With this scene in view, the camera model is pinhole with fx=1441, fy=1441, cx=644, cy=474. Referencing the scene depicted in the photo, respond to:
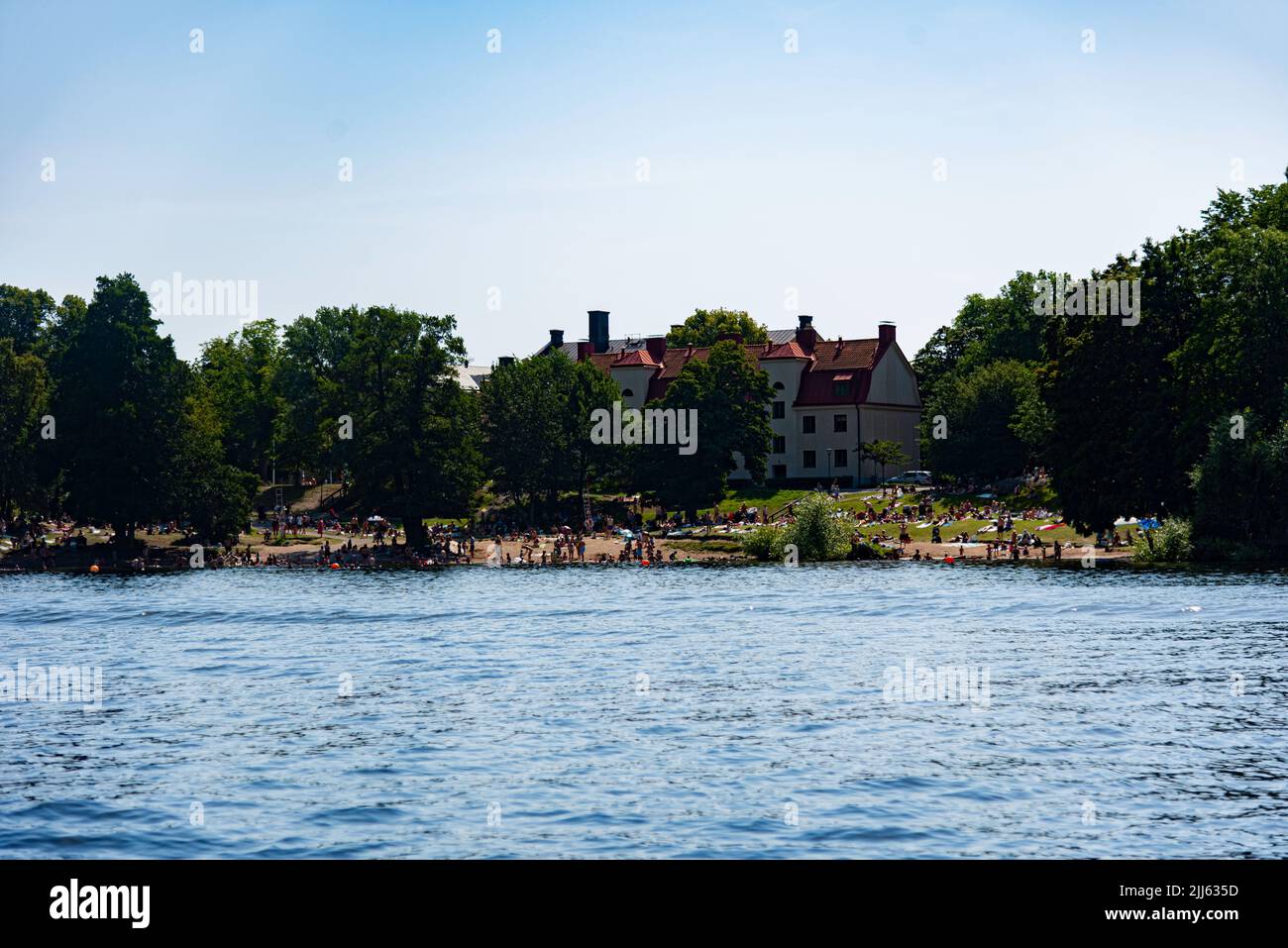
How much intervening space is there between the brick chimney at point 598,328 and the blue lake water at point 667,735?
342 feet

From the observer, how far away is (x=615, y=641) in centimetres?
4766

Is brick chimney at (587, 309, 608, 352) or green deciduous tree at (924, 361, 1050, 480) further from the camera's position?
brick chimney at (587, 309, 608, 352)

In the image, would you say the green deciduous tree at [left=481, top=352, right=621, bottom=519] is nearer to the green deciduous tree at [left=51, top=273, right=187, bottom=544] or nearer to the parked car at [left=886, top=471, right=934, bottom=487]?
the parked car at [left=886, top=471, right=934, bottom=487]

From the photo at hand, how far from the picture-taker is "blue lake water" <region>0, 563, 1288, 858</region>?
69.1 ft

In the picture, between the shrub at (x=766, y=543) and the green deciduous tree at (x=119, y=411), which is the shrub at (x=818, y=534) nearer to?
the shrub at (x=766, y=543)

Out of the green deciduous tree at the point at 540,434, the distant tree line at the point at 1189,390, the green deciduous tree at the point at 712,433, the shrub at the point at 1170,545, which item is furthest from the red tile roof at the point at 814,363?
the shrub at the point at 1170,545

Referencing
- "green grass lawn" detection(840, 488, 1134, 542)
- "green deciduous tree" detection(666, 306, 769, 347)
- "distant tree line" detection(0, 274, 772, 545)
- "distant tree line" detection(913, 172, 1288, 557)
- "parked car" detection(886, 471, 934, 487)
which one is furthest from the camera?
"green deciduous tree" detection(666, 306, 769, 347)

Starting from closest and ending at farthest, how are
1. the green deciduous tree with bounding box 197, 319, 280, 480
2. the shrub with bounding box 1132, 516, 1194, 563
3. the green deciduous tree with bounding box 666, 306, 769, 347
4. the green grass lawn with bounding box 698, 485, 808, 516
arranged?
the shrub with bounding box 1132, 516, 1194, 563 → the green grass lawn with bounding box 698, 485, 808, 516 → the green deciduous tree with bounding box 197, 319, 280, 480 → the green deciduous tree with bounding box 666, 306, 769, 347

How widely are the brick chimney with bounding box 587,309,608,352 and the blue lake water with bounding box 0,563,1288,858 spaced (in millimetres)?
104387

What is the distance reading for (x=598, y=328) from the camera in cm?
16275

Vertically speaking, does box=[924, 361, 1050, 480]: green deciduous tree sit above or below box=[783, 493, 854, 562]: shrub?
above

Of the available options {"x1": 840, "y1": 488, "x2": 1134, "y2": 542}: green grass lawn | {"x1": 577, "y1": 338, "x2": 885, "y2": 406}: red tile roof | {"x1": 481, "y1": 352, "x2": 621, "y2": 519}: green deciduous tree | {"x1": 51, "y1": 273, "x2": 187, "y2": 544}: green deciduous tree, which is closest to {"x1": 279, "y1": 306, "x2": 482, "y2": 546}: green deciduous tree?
{"x1": 481, "y1": 352, "x2": 621, "y2": 519}: green deciduous tree

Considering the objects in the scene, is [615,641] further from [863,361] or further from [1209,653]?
[863,361]

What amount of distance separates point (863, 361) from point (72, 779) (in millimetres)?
118839
